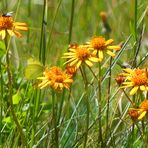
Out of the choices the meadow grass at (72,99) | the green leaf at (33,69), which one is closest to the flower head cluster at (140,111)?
the meadow grass at (72,99)

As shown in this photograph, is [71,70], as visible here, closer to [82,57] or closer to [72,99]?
[82,57]

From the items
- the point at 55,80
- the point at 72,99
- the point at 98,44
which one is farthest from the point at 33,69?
the point at 72,99

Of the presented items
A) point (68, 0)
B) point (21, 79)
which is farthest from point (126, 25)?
point (21, 79)

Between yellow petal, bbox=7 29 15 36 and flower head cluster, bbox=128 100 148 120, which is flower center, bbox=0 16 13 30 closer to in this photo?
yellow petal, bbox=7 29 15 36

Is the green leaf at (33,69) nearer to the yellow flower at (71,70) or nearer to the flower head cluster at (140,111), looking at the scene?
the yellow flower at (71,70)

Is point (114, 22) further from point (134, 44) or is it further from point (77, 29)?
point (134, 44)

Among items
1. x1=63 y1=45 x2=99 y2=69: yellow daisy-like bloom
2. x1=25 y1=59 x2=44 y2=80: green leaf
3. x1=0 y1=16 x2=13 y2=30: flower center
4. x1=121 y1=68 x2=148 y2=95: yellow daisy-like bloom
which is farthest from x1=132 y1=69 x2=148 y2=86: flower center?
x1=0 y1=16 x2=13 y2=30: flower center
